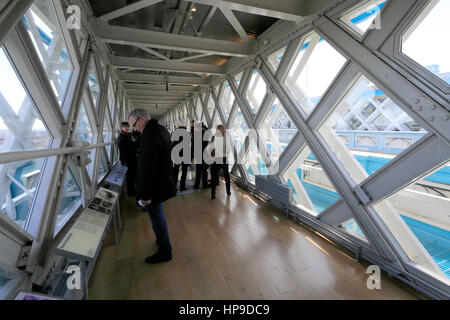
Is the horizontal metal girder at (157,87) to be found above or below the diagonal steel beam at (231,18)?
above

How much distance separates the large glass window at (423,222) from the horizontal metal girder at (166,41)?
3.66 m

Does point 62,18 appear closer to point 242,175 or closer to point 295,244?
point 295,244

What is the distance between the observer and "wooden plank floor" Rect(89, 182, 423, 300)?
1.98 m

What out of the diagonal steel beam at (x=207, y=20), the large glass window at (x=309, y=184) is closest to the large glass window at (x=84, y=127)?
the diagonal steel beam at (x=207, y=20)

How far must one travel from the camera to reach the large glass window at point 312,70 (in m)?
2.70

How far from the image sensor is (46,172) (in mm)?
1921

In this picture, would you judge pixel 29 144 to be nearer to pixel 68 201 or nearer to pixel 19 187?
pixel 19 187

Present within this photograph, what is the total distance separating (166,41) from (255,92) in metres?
2.25

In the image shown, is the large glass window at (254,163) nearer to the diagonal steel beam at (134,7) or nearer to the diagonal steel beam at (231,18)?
the diagonal steel beam at (231,18)

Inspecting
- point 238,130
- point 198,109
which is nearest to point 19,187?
point 238,130

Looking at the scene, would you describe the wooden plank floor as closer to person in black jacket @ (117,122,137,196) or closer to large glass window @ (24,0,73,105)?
person in black jacket @ (117,122,137,196)

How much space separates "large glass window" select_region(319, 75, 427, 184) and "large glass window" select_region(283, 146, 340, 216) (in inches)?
17.3

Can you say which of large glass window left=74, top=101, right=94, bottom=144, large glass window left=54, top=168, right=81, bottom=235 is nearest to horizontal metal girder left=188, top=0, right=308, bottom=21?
large glass window left=74, top=101, right=94, bottom=144
